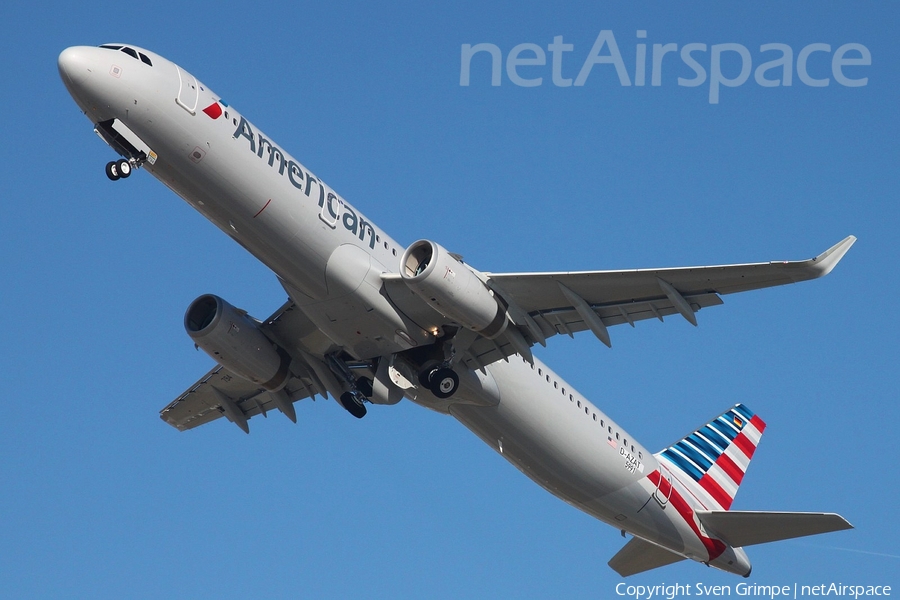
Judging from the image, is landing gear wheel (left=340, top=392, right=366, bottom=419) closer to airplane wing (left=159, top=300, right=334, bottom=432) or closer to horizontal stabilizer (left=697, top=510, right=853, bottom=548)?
airplane wing (left=159, top=300, right=334, bottom=432)

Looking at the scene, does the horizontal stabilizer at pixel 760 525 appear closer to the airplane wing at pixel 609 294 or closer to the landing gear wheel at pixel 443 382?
the airplane wing at pixel 609 294

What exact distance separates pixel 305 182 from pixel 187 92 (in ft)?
9.70

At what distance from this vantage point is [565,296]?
79.3 feet

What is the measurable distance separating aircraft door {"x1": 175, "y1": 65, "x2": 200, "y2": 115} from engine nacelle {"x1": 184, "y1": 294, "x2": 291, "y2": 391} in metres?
5.52

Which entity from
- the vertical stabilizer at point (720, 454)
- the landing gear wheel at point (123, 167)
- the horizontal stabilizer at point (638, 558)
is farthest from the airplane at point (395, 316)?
the horizontal stabilizer at point (638, 558)

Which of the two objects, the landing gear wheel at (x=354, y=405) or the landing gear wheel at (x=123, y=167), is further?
the landing gear wheel at (x=354, y=405)

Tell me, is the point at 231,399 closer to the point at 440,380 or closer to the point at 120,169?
the point at 440,380

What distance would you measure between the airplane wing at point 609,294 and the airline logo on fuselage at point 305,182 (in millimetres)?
2993

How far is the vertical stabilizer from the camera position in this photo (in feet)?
104

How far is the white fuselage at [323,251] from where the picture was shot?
21.6 metres

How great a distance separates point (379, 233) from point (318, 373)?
4.35 metres

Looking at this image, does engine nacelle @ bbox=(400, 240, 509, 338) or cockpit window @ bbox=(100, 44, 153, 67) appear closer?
cockpit window @ bbox=(100, 44, 153, 67)

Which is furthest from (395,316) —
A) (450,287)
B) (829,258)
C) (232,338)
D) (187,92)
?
(829,258)

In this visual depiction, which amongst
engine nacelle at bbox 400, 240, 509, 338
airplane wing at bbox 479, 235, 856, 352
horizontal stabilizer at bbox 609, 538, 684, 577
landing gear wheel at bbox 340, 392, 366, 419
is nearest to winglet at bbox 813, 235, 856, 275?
airplane wing at bbox 479, 235, 856, 352
